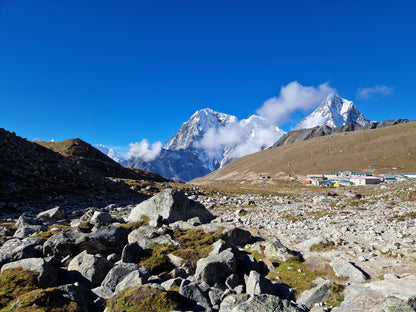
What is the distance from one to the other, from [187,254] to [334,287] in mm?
7453

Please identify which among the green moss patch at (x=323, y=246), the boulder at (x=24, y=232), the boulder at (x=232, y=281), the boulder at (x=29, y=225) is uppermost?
the boulder at (x=29, y=225)

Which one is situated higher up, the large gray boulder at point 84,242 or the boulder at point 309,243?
the large gray boulder at point 84,242

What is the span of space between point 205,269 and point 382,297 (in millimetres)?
6769

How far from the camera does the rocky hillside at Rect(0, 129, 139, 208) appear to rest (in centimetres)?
3359

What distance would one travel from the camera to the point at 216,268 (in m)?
11.1

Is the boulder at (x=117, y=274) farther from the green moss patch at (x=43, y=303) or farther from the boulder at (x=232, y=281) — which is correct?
the boulder at (x=232, y=281)

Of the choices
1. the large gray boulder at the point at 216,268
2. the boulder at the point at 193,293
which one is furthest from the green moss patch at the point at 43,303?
the large gray boulder at the point at 216,268

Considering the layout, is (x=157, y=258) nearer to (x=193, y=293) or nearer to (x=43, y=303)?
(x=193, y=293)

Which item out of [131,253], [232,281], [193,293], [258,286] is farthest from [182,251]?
[258,286]

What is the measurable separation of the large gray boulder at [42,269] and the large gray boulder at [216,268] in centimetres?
613

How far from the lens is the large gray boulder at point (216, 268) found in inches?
425

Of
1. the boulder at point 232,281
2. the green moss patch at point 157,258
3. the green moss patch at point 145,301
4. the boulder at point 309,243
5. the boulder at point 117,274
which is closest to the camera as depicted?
the green moss patch at point 145,301

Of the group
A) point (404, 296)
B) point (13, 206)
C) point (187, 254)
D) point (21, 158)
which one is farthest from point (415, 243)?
point (21, 158)

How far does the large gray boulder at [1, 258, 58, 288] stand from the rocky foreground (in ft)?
0.12
